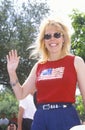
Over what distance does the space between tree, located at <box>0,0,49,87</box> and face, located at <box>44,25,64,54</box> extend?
20513 millimetres

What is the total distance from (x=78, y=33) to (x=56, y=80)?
1374 cm

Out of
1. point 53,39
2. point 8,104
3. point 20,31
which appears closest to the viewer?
point 53,39

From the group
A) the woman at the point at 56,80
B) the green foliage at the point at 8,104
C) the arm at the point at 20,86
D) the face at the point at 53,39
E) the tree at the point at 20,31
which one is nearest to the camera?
the woman at the point at 56,80

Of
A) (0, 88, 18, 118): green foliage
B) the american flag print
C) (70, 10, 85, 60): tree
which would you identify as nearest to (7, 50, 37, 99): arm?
the american flag print

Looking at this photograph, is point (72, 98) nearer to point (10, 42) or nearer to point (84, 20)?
point (84, 20)

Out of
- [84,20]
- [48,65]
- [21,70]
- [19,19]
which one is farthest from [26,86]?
[19,19]

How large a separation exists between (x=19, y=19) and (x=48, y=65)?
2287cm

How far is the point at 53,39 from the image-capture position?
160 inches

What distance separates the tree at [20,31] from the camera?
25.2m

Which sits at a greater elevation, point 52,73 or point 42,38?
point 42,38

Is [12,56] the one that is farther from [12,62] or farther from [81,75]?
[81,75]

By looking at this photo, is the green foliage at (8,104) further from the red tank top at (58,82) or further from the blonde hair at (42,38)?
the red tank top at (58,82)

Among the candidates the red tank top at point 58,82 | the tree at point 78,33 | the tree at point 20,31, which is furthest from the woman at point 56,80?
the tree at point 20,31

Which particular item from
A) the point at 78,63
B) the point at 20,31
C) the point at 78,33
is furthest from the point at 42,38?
the point at 20,31
